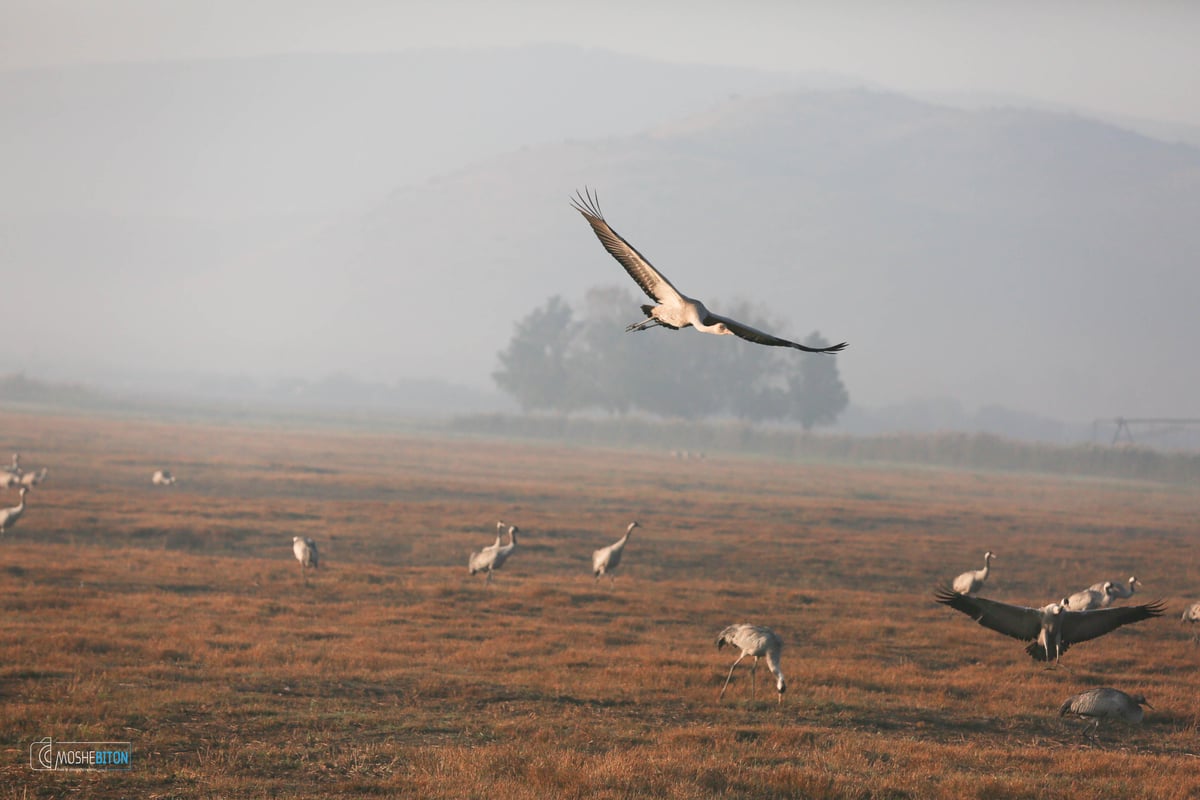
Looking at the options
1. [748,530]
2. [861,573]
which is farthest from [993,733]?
[748,530]

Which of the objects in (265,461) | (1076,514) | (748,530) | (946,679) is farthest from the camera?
(265,461)

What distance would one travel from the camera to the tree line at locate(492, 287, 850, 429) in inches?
5344

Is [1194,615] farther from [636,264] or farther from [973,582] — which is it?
[636,264]

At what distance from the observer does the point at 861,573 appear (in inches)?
1394

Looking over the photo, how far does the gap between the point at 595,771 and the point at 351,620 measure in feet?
38.3

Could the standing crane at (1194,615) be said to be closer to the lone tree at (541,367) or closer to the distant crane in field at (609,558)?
the distant crane in field at (609,558)

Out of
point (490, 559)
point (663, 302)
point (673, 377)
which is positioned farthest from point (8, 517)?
point (673, 377)

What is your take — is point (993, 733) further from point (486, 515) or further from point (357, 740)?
point (486, 515)

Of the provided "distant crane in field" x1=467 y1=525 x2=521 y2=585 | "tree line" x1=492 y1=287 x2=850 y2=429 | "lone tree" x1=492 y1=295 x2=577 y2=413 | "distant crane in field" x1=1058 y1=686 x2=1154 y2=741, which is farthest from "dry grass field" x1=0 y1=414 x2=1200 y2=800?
"lone tree" x1=492 y1=295 x2=577 y2=413

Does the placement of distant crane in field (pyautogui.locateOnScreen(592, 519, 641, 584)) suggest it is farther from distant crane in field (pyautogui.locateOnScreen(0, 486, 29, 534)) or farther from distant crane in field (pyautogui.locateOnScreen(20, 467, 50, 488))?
distant crane in field (pyautogui.locateOnScreen(20, 467, 50, 488))

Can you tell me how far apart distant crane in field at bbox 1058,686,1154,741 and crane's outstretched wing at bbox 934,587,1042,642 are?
130 inches

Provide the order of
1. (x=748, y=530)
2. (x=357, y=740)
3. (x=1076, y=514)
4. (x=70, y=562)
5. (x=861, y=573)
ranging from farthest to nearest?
(x=1076, y=514) → (x=748, y=530) → (x=861, y=573) → (x=70, y=562) → (x=357, y=740)

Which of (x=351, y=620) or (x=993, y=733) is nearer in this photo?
(x=993, y=733)

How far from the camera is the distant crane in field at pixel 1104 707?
56.9 feet
